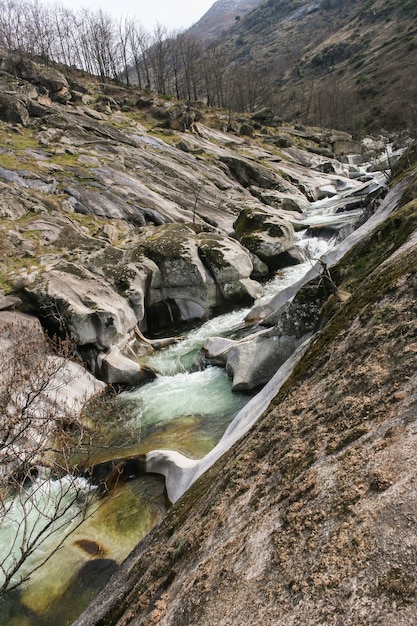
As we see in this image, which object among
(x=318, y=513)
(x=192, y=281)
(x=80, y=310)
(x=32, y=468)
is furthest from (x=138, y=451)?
(x=192, y=281)

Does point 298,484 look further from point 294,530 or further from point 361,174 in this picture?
point 361,174

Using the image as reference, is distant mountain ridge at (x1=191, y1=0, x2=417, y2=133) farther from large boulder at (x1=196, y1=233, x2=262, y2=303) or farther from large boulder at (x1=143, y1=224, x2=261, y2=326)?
large boulder at (x1=143, y1=224, x2=261, y2=326)

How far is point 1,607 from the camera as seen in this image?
8.39m

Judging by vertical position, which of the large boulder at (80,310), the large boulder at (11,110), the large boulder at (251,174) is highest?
the large boulder at (11,110)

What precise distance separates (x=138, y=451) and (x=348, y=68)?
15960cm

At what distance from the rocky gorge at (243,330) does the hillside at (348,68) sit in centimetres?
5957

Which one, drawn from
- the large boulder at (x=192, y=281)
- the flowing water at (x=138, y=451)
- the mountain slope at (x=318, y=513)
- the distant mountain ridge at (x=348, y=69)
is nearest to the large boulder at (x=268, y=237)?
the large boulder at (x=192, y=281)

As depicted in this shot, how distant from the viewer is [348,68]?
5123 inches

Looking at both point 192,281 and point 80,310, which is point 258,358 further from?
point 192,281

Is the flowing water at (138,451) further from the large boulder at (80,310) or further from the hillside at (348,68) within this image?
the hillside at (348,68)

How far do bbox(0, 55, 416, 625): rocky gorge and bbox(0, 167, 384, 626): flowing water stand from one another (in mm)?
947

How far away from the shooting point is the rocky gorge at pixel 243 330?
118 inches

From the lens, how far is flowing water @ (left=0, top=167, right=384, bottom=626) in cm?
836

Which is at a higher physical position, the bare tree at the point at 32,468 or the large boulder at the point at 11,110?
the large boulder at the point at 11,110
